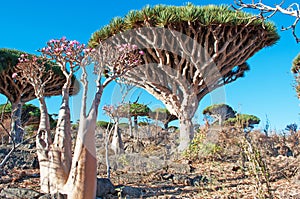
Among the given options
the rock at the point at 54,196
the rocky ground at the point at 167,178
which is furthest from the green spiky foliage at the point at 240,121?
the rock at the point at 54,196

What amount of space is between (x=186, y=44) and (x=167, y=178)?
4.58 meters

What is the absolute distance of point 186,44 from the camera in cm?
848

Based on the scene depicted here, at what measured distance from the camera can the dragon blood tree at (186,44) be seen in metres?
8.15

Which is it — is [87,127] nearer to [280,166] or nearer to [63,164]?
[63,164]

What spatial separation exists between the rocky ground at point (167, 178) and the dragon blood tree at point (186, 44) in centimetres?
234

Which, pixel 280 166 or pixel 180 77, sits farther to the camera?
pixel 180 77

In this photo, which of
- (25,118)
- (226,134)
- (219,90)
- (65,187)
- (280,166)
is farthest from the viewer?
(25,118)

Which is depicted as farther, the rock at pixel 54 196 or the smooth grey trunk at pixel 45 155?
the smooth grey trunk at pixel 45 155

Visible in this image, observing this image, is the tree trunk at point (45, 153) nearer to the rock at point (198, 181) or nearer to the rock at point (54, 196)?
the rock at point (54, 196)

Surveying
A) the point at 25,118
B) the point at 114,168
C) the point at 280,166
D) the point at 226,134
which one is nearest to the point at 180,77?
the point at 226,134

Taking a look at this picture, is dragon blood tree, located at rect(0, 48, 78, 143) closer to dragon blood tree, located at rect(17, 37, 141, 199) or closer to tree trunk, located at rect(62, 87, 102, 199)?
dragon blood tree, located at rect(17, 37, 141, 199)

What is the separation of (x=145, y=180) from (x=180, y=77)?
175 inches

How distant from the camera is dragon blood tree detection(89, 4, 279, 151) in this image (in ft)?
26.7

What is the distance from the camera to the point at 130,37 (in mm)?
8594
